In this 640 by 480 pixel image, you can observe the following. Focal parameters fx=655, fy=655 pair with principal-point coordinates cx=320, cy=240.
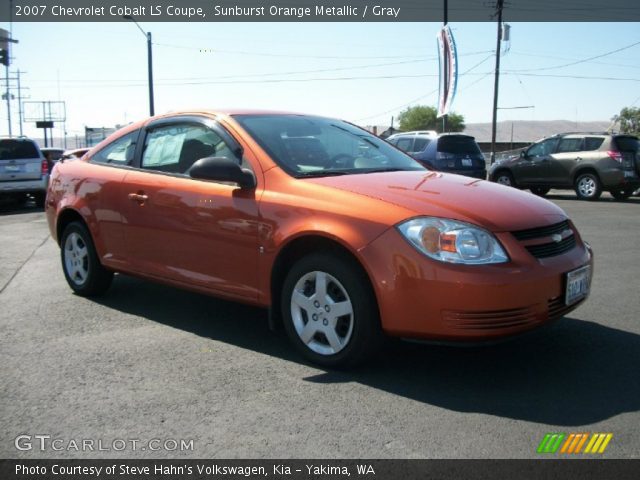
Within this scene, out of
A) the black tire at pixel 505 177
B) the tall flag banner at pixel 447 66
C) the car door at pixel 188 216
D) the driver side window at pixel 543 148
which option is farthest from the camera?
the tall flag banner at pixel 447 66

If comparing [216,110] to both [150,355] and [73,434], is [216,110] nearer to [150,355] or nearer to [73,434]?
[150,355]

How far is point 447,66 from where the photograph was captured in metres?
28.7

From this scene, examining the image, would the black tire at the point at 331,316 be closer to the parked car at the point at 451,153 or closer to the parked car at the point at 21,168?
the parked car at the point at 451,153

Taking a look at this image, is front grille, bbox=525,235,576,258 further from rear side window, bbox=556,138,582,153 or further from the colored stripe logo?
rear side window, bbox=556,138,582,153


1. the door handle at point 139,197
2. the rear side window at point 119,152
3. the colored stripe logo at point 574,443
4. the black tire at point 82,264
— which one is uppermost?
the rear side window at point 119,152

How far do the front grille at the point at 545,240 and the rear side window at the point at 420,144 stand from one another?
12.1 m

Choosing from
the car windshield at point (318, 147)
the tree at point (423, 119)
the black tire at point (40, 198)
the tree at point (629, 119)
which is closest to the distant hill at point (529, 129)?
the tree at point (629, 119)

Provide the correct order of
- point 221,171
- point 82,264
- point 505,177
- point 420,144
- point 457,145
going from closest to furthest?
point 221,171
point 82,264
point 457,145
point 420,144
point 505,177

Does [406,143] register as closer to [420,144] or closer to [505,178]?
[420,144]

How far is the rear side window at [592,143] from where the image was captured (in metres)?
16.3

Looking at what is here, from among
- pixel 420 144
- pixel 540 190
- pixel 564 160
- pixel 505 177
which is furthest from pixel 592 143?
pixel 420 144

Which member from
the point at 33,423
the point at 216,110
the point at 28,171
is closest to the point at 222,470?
the point at 33,423

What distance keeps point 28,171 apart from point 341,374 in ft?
46.0

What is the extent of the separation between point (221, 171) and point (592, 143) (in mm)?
14530
